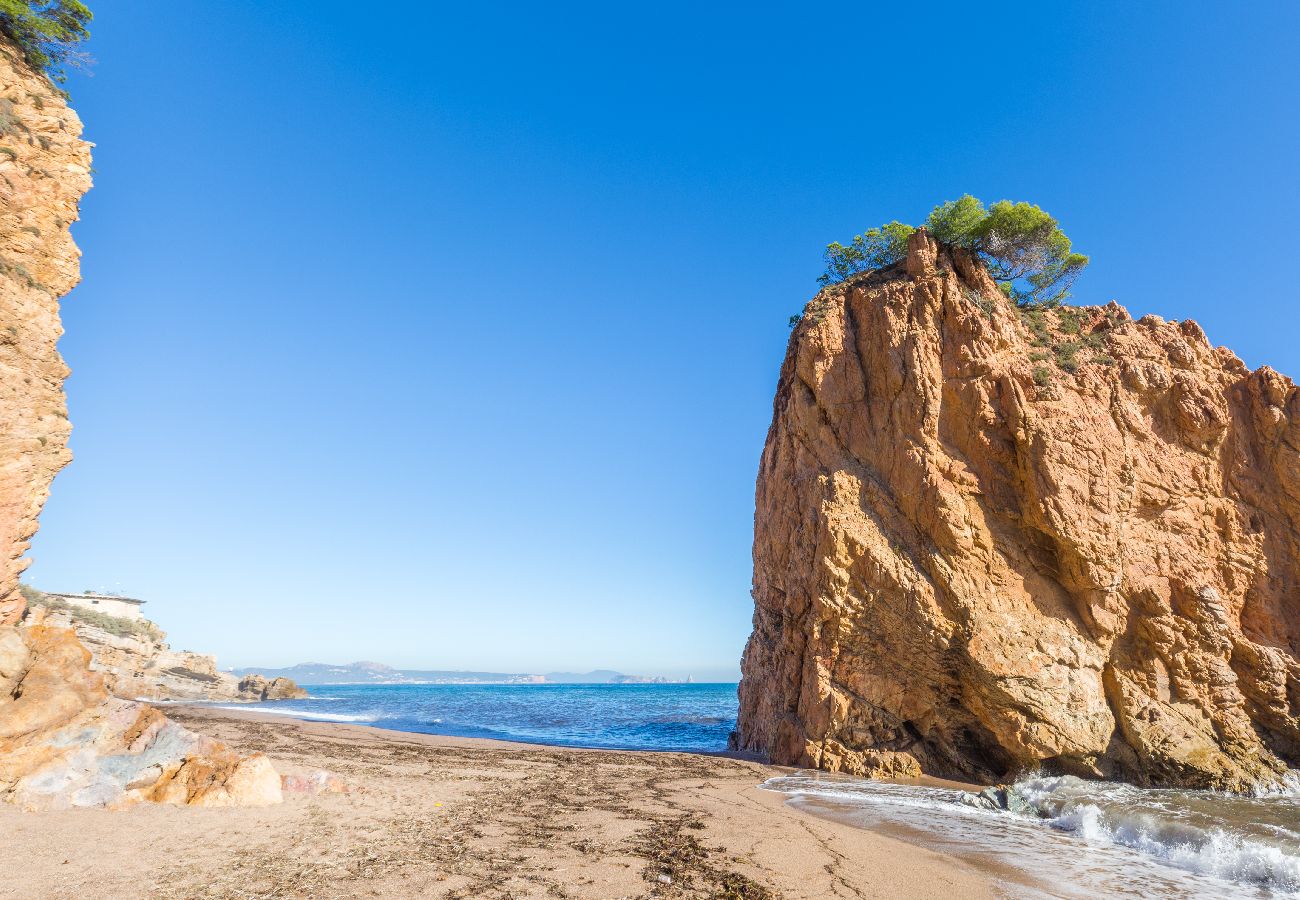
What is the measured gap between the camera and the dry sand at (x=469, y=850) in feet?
23.5

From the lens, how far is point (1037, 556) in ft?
57.8

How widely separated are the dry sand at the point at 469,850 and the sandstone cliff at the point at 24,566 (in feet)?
2.15

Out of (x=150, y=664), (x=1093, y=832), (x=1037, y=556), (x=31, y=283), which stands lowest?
(x=150, y=664)

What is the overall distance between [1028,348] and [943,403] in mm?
4200

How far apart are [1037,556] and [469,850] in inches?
647

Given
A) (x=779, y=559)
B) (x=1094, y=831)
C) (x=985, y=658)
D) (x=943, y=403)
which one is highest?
(x=943, y=403)

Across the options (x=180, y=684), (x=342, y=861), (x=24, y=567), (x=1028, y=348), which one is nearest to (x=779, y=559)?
(x=1028, y=348)

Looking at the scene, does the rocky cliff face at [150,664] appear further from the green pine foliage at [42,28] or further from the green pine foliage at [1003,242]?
the green pine foliage at [1003,242]

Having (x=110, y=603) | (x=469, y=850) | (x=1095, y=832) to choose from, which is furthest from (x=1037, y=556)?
(x=110, y=603)

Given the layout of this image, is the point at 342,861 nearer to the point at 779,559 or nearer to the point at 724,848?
the point at 724,848

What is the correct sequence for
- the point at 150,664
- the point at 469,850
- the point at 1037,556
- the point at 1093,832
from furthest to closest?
the point at 150,664 → the point at 1037,556 → the point at 1093,832 → the point at 469,850

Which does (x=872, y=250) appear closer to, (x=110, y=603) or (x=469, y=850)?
(x=469, y=850)

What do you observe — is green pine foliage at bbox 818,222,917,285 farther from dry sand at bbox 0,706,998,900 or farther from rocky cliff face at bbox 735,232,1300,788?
dry sand at bbox 0,706,998,900

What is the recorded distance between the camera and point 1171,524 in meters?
18.1
